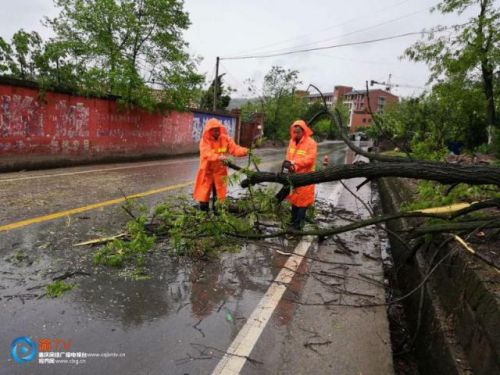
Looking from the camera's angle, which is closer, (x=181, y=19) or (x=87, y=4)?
(x=87, y=4)

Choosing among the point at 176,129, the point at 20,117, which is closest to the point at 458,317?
the point at 20,117

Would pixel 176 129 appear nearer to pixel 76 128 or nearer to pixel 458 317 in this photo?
pixel 76 128

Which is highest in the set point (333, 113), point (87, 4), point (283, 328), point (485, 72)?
point (87, 4)

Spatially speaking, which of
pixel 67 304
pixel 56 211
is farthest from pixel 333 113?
pixel 56 211

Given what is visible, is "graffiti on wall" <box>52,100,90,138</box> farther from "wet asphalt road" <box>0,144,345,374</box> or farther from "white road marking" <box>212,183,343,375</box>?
"white road marking" <box>212,183,343,375</box>

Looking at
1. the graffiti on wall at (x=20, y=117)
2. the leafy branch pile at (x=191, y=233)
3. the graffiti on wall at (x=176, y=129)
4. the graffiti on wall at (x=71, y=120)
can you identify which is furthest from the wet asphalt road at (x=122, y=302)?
the graffiti on wall at (x=176, y=129)

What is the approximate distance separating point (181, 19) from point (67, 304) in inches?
590

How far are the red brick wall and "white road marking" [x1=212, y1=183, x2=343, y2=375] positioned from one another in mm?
9891

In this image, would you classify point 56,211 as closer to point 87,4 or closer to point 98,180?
point 98,180

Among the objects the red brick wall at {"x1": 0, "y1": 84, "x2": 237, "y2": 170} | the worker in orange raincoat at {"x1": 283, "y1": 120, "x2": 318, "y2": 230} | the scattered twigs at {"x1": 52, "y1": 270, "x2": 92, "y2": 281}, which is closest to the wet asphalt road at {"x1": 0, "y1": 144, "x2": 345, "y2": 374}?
the scattered twigs at {"x1": 52, "y1": 270, "x2": 92, "y2": 281}

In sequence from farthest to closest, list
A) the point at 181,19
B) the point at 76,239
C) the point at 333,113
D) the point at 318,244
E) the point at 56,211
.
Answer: the point at 181,19
the point at 56,211
the point at 318,244
the point at 76,239
the point at 333,113

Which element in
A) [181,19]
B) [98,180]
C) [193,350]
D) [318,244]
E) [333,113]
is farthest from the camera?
[181,19]

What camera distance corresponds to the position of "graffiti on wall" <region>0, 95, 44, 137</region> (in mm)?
10797

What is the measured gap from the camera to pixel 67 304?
328 centimetres
